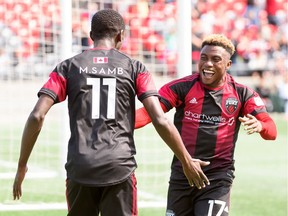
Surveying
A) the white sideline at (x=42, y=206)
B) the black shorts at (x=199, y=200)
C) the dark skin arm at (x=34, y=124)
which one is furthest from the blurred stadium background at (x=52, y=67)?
the dark skin arm at (x=34, y=124)

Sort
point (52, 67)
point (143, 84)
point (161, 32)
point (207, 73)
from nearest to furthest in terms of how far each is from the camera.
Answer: point (143, 84)
point (207, 73)
point (52, 67)
point (161, 32)

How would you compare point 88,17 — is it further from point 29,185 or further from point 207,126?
point 207,126

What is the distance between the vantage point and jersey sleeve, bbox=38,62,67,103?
17.7 ft

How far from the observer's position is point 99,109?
5.39 metres

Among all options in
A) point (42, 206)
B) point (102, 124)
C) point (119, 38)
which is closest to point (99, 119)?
point (102, 124)

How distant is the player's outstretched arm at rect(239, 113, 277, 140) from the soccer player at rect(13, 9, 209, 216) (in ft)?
3.18

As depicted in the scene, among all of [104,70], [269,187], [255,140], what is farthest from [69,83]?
[255,140]

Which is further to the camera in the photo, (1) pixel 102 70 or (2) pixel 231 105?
(2) pixel 231 105

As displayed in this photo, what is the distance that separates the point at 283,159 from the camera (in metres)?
16.3

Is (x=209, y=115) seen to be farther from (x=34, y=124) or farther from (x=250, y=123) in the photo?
(x=34, y=124)

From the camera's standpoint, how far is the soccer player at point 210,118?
21.7 ft

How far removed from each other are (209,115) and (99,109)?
Result: 1575 mm

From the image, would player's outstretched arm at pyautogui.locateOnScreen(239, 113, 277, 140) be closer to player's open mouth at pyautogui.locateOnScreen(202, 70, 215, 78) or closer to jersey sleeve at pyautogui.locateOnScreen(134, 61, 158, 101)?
player's open mouth at pyautogui.locateOnScreen(202, 70, 215, 78)

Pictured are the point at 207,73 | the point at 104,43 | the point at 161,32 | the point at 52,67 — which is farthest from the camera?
the point at 161,32
